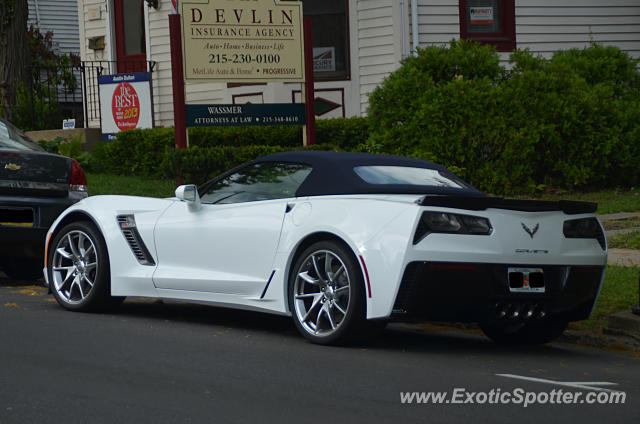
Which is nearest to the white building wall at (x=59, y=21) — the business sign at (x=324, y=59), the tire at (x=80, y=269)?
the business sign at (x=324, y=59)

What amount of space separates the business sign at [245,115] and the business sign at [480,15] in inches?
224

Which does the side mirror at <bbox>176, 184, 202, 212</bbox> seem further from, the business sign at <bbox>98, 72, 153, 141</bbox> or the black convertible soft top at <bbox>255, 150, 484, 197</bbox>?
the business sign at <bbox>98, 72, 153, 141</bbox>

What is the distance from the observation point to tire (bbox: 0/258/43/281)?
Result: 1050 centimetres

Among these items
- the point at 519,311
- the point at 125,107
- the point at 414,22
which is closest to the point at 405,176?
the point at 519,311

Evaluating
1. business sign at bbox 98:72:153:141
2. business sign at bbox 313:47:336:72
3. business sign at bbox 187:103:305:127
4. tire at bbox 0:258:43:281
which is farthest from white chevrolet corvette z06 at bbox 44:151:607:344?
business sign at bbox 98:72:153:141

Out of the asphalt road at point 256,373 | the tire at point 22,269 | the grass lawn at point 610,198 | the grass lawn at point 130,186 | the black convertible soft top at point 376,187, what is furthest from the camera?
the grass lawn at point 130,186

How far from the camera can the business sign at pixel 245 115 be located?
1493cm

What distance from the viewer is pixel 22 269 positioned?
10508 millimetres

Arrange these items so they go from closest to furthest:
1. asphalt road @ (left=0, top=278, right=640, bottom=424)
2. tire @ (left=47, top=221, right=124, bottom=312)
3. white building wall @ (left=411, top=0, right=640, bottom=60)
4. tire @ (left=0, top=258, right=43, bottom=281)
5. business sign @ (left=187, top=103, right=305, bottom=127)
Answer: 1. asphalt road @ (left=0, top=278, right=640, bottom=424)
2. tire @ (left=47, top=221, right=124, bottom=312)
3. tire @ (left=0, top=258, right=43, bottom=281)
4. business sign @ (left=187, top=103, right=305, bottom=127)
5. white building wall @ (left=411, top=0, right=640, bottom=60)

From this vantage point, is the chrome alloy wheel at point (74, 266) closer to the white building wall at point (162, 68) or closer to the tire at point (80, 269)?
the tire at point (80, 269)

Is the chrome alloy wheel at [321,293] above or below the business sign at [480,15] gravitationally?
below

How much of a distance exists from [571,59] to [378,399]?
13.4 meters

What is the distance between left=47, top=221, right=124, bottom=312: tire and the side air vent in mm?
221

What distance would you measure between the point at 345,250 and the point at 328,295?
34 cm
